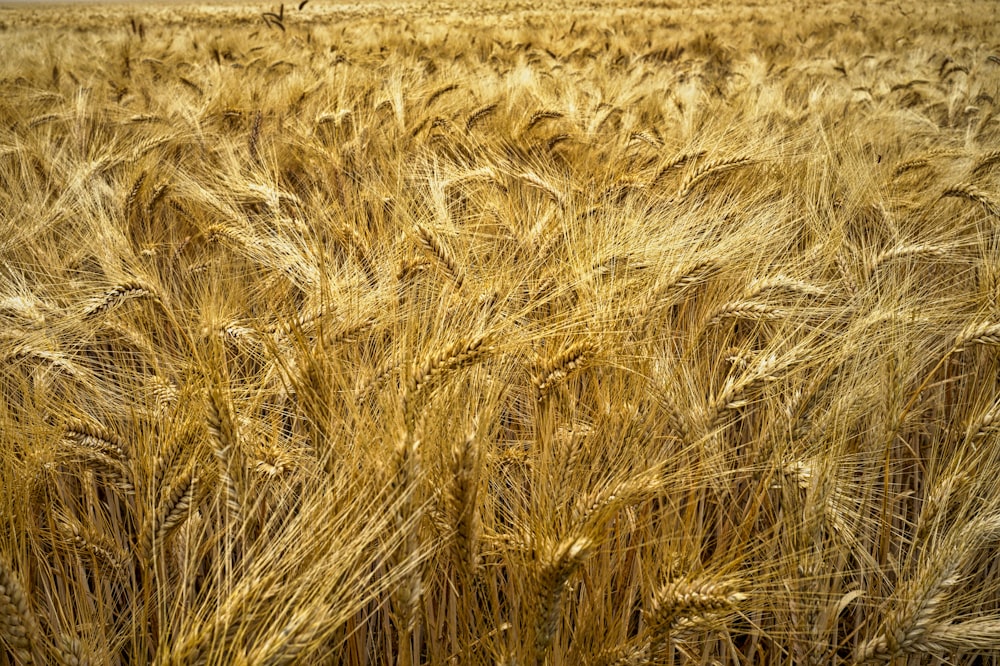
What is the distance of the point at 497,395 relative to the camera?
0.88 meters

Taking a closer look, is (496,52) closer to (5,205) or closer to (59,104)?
(59,104)

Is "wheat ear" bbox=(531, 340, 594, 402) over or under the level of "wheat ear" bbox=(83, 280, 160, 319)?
under

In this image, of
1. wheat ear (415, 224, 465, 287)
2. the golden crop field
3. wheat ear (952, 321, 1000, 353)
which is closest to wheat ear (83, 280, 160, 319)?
the golden crop field

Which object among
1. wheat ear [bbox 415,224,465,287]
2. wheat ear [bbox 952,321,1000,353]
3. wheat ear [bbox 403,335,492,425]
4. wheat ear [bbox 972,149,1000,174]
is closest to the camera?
wheat ear [bbox 403,335,492,425]

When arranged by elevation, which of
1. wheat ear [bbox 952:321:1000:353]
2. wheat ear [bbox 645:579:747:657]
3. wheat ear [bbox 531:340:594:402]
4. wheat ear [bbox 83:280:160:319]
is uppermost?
wheat ear [bbox 83:280:160:319]

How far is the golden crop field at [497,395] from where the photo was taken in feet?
2.46

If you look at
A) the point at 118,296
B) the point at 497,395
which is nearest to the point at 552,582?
the point at 497,395

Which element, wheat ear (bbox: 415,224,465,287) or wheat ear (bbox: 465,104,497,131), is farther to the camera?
wheat ear (bbox: 465,104,497,131)

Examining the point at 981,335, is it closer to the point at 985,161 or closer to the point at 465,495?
the point at 465,495

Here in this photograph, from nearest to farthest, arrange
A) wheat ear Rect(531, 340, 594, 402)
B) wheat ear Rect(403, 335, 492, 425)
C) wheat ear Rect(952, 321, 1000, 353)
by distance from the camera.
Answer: wheat ear Rect(403, 335, 492, 425) → wheat ear Rect(531, 340, 594, 402) → wheat ear Rect(952, 321, 1000, 353)

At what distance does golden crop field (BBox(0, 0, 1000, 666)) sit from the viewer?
2.46 feet

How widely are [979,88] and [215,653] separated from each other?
5442 mm

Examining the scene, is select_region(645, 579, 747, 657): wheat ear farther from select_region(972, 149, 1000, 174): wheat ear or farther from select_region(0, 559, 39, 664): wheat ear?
select_region(972, 149, 1000, 174): wheat ear

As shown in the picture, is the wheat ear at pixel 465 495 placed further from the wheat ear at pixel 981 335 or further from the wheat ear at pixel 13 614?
the wheat ear at pixel 981 335
